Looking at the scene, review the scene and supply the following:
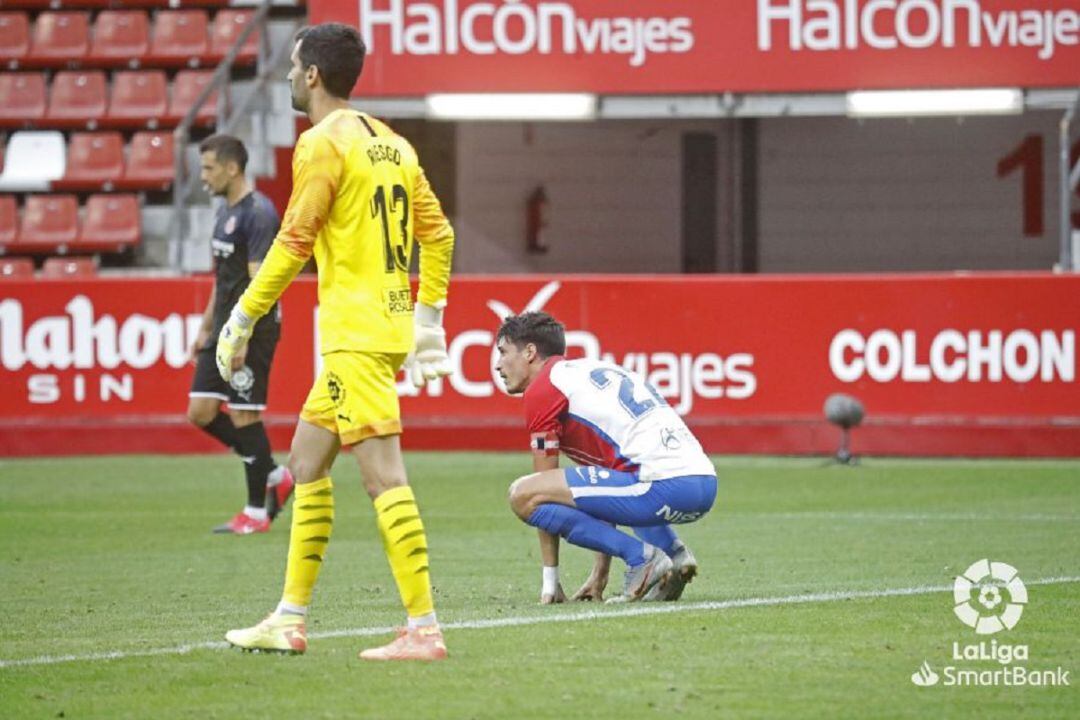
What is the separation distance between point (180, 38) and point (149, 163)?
1.77 m

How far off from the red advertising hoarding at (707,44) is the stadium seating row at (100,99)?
2.20 meters

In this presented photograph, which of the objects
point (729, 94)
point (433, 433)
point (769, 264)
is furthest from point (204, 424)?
point (769, 264)

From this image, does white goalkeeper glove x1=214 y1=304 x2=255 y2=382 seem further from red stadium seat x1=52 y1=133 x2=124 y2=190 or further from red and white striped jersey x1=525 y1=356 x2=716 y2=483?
red stadium seat x1=52 y1=133 x2=124 y2=190

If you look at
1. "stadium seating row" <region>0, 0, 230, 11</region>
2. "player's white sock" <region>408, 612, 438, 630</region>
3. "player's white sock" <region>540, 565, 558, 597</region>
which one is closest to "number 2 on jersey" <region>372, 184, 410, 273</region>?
"player's white sock" <region>408, 612, 438, 630</region>

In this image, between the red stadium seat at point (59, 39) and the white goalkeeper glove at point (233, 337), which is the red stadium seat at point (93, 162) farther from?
the white goalkeeper glove at point (233, 337)

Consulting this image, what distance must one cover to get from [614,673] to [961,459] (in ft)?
33.9

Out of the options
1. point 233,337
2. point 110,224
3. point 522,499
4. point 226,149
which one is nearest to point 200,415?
point 226,149

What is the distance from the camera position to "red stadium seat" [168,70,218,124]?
21.8m

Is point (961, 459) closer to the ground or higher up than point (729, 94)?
closer to the ground

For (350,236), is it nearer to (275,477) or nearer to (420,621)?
(420,621)

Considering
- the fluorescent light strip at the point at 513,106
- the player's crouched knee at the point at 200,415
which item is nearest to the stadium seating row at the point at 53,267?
the fluorescent light strip at the point at 513,106

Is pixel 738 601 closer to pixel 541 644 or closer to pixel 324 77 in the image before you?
pixel 541 644

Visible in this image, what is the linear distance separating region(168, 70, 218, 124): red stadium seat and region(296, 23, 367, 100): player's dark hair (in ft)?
50.0

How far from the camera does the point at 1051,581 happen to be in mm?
8867
